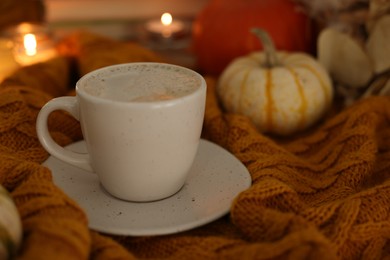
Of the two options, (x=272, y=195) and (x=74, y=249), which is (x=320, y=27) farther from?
(x=74, y=249)

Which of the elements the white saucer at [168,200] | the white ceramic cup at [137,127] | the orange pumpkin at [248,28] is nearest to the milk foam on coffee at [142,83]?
the white ceramic cup at [137,127]

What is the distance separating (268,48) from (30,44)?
16.5 inches

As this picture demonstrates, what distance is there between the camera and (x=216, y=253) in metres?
0.39

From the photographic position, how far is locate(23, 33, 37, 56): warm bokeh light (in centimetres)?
83

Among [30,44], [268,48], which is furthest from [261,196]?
[30,44]

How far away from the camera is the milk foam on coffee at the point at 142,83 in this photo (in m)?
0.43

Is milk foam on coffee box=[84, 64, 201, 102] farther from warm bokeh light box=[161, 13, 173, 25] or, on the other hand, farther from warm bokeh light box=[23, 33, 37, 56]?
warm bokeh light box=[161, 13, 173, 25]

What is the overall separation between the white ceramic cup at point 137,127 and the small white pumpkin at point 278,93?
21 centimetres

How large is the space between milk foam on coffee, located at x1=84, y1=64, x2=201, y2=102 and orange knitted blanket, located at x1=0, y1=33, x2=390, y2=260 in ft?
0.30

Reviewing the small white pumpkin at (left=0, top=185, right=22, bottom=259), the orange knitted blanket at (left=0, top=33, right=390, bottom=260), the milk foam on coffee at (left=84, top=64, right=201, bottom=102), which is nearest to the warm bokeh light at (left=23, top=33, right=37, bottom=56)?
the orange knitted blanket at (left=0, top=33, right=390, bottom=260)

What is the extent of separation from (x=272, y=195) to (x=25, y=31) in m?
0.61

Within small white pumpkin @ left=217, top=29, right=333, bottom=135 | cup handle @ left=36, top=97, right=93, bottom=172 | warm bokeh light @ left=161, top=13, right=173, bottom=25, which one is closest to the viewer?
cup handle @ left=36, top=97, right=93, bottom=172

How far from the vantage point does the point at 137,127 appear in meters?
0.40

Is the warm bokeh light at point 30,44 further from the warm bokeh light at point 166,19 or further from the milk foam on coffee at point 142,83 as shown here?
the milk foam on coffee at point 142,83
